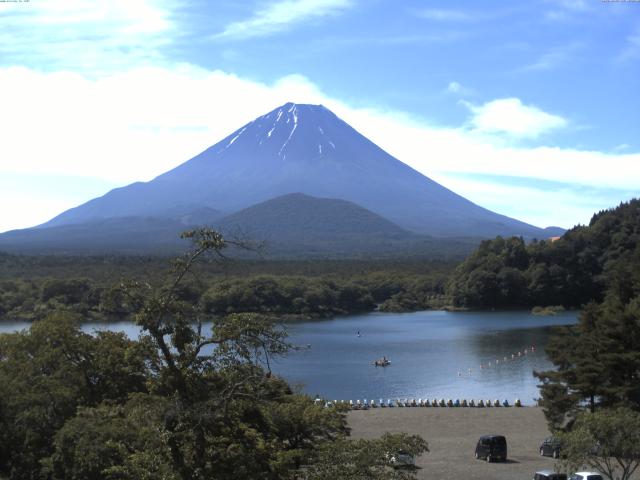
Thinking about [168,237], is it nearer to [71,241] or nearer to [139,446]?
[71,241]

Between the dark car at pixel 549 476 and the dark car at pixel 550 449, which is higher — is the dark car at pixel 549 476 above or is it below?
above

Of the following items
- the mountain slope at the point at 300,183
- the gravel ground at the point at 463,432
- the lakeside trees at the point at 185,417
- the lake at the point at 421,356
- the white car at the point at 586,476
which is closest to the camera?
A: the lakeside trees at the point at 185,417

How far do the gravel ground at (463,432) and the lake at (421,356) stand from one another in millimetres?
3661

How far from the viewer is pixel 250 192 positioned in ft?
579

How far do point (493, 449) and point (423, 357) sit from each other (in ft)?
72.9

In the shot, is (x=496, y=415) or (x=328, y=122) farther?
(x=328, y=122)

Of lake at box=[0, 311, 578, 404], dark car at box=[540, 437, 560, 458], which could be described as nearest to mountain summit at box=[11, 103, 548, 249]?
lake at box=[0, 311, 578, 404]

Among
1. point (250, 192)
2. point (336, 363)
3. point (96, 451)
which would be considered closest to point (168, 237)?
point (250, 192)

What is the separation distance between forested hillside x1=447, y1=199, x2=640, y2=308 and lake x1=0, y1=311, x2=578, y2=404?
556 centimetres

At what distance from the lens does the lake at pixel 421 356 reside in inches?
1169

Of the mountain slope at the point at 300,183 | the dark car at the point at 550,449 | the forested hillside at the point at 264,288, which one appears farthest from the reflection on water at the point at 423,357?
the mountain slope at the point at 300,183

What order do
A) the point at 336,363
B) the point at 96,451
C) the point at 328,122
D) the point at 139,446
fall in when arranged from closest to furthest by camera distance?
the point at 139,446 → the point at 96,451 → the point at 336,363 → the point at 328,122

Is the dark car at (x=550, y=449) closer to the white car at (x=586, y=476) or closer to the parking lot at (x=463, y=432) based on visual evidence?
the parking lot at (x=463, y=432)

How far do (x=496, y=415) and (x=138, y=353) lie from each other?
15.9 m
